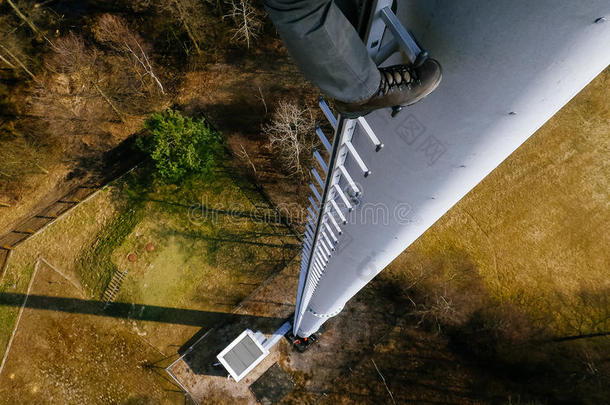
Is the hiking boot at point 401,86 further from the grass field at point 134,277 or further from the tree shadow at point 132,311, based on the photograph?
the tree shadow at point 132,311

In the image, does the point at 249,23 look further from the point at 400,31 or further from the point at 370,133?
the point at 400,31

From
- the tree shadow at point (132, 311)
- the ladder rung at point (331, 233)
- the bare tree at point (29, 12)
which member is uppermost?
the bare tree at point (29, 12)

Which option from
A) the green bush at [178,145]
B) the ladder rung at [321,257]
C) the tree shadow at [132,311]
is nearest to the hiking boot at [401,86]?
the ladder rung at [321,257]

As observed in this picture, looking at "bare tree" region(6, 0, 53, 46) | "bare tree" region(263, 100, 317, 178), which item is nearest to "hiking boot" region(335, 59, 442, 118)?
"bare tree" region(263, 100, 317, 178)

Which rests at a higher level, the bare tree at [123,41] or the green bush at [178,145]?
the bare tree at [123,41]

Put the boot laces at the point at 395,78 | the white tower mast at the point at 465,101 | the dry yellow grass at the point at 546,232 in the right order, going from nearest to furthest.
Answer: the white tower mast at the point at 465,101 < the boot laces at the point at 395,78 < the dry yellow grass at the point at 546,232

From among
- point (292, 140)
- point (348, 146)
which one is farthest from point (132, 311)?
point (348, 146)

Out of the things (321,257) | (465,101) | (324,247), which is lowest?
(321,257)

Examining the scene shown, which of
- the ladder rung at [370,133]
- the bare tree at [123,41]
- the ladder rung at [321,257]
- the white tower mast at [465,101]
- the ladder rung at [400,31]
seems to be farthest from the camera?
the bare tree at [123,41]
